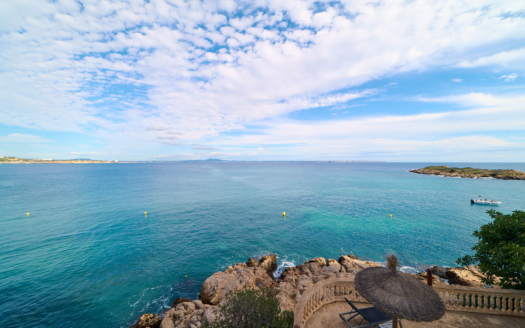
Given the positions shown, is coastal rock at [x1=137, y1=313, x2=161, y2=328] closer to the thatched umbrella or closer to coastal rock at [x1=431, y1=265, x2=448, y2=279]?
the thatched umbrella

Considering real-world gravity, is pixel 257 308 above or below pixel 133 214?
above

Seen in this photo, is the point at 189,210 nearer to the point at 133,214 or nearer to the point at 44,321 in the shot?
the point at 133,214

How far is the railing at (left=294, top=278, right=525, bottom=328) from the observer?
9633 mm

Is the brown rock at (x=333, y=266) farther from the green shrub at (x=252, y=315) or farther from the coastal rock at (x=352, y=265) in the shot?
the green shrub at (x=252, y=315)

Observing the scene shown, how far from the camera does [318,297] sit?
1038cm

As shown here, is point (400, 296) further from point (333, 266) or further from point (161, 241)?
point (161, 241)

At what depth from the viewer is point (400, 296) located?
24.6 feet

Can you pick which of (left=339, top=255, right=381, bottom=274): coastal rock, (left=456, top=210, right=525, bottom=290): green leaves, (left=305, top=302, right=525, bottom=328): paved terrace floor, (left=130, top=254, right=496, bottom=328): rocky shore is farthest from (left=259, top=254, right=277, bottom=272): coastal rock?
(left=456, top=210, right=525, bottom=290): green leaves

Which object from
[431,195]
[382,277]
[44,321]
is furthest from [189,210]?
[431,195]

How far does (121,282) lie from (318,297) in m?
20.7

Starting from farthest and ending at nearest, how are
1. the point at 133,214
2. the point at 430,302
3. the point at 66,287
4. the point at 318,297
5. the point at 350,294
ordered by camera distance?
the point at 133,214 < the point at 66,287 < the point at 350,294 < the point at 318,297 < the point at 430,302

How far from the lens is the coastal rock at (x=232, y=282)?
17656 mm

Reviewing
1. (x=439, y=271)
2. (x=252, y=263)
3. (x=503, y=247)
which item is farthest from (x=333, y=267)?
(x=503, y=247)

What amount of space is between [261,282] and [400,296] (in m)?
15.1
